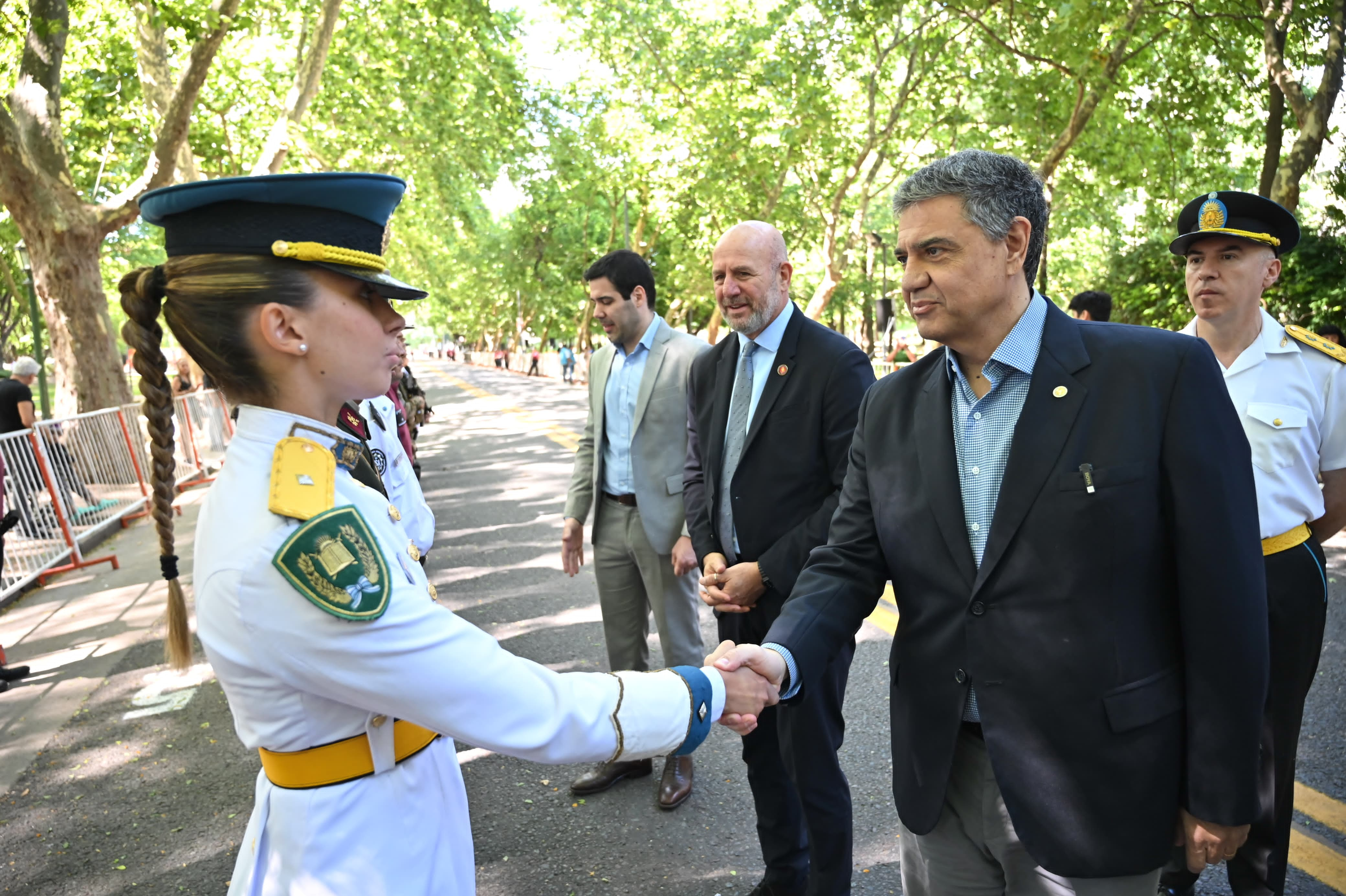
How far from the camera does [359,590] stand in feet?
4.55

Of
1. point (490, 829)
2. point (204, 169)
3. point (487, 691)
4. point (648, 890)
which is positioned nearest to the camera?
point (487, 691)

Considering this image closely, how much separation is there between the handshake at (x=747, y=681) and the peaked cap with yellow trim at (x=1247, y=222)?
1940mm

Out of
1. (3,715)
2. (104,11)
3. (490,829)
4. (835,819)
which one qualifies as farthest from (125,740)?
(104,11)

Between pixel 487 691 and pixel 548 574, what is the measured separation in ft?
19.3

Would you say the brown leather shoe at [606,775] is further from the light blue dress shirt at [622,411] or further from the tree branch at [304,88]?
the tree branch at [304,88]

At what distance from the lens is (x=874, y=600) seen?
2385 millimetres

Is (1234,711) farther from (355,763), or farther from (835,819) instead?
(355,763)

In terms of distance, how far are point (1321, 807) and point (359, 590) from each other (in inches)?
140

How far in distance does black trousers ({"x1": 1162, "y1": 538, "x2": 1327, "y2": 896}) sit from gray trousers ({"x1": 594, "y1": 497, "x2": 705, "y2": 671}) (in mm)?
1896

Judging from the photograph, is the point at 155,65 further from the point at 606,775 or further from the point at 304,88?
the point at 606,775

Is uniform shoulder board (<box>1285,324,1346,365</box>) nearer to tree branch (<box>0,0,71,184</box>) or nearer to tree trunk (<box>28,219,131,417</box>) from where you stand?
tree branch (<box>0,0,71,184</box>)

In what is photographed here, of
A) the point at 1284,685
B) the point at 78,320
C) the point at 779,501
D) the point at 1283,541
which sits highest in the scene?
the point at 78,320

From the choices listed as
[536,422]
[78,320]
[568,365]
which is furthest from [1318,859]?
[568,365]

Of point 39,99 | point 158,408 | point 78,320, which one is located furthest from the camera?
point 78,320
